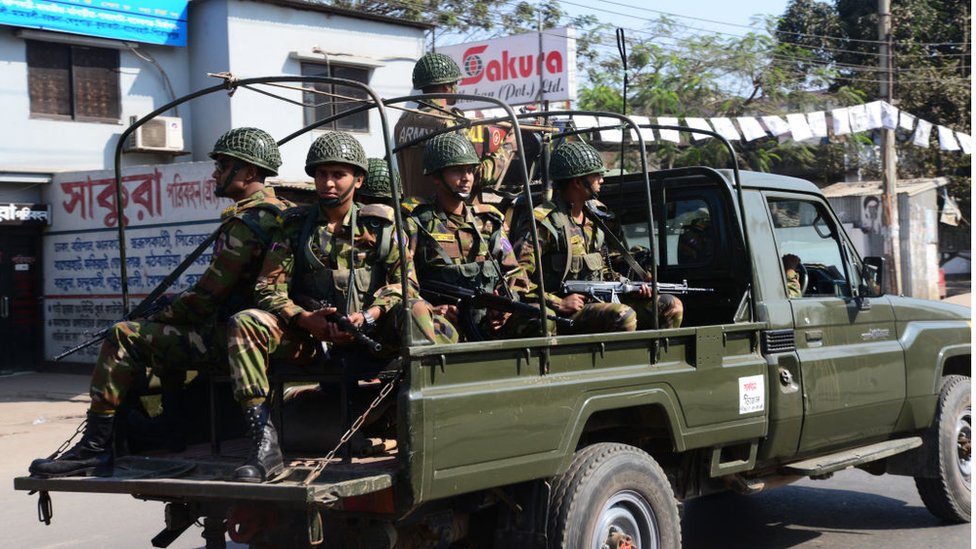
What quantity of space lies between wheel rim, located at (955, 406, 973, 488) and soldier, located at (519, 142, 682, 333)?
92.5 inches

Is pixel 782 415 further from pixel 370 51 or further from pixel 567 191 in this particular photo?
pixel 370 51

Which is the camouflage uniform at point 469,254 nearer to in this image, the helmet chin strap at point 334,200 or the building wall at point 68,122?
the helmet chin strap at point 334,200

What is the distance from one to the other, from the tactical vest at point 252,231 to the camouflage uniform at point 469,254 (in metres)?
0.59

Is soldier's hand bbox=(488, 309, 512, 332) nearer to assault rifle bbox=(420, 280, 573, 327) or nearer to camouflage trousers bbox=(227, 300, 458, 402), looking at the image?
assault rifle bbox=(420, 280, 573, 327)

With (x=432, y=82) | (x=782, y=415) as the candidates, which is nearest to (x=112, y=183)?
(x=432, y=82)

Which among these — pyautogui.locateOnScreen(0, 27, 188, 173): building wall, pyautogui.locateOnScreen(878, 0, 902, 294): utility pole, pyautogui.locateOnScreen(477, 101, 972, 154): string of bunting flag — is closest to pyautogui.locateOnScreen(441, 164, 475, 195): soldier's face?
pyautogui.locateOnScreen(477, 101, 972, 154): string of bunting flag

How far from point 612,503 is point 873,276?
251 cm

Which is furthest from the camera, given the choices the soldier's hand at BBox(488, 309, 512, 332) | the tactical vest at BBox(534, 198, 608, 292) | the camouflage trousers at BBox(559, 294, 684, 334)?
the tactical vest at BBox(534, 198, 608, 292)

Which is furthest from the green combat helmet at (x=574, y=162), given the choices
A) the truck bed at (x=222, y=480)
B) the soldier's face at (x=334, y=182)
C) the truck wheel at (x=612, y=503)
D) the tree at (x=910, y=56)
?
the tree at (x=910, y=56)

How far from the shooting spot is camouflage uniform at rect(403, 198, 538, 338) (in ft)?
16.0

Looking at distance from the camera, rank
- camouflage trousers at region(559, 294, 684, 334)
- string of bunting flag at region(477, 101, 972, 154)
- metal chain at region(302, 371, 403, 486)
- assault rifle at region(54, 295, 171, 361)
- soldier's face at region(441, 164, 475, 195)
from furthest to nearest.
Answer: string of bunting flag at region(477, 101, 972, 154)
soldier's face at region(441, 164, 475, 195)
camouflage trousers at region(559, 294, 684, 334)
assault rifle at region(54, 295, 171, 361)
metal chain at region(302, 371, 403, 486)

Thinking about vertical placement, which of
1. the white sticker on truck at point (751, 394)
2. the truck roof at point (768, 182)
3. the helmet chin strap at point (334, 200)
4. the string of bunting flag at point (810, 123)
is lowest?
the white sticker on truck at point (751, 394)

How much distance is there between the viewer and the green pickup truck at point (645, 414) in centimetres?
380

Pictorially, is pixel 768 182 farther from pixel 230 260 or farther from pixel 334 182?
pixel 230 260
